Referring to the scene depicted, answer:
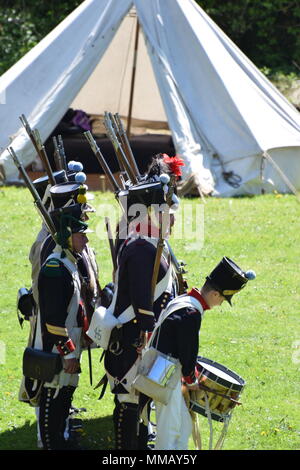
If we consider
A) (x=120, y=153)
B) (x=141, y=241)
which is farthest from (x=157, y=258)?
(x=120, y=153)

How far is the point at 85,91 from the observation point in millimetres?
15602

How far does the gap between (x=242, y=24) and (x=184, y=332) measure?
1512 centimetres

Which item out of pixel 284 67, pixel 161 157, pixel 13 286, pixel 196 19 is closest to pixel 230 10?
pixel 284 67

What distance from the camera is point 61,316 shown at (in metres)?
4.87

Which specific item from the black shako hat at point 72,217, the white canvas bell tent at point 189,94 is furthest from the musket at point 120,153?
the white canvas bell tent at point 189,94

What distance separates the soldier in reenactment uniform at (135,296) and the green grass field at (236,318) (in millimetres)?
531

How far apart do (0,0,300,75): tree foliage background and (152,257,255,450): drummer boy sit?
46.5 feet

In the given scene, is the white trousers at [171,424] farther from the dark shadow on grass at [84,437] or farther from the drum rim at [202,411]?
the dark shadow on grass at [84,437]

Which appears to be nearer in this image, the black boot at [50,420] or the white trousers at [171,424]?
the white trousers at [171,424]

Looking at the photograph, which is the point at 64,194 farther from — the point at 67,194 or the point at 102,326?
the point at 102,326

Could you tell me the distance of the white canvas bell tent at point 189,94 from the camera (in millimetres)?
11430

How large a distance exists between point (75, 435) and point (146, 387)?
44.9 inches

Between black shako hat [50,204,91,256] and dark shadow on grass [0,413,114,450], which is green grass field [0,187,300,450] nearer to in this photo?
dark shadow on grass [0,413,114,450]
